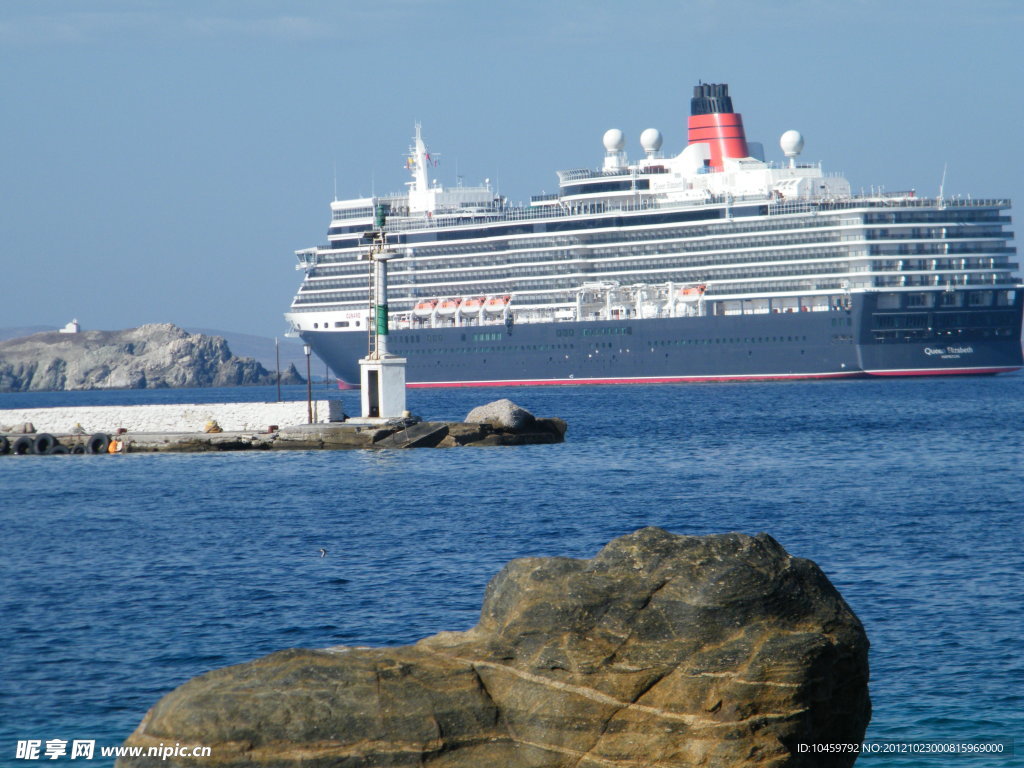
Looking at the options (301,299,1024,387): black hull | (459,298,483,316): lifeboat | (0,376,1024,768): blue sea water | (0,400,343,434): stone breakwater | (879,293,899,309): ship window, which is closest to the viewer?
(0,376,1024,768): blue sea water

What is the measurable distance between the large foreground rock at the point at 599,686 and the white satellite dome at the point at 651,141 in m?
83.9

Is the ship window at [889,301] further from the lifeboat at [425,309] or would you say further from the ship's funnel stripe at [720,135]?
the lifeboat at [425,309]

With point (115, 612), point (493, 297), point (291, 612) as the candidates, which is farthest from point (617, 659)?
point (493, 297)

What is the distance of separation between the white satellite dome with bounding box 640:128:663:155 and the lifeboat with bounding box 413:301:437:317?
17226mm

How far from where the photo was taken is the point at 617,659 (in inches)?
318

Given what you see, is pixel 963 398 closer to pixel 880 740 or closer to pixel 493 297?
pixel 493 297

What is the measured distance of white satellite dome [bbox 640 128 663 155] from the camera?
90250mm

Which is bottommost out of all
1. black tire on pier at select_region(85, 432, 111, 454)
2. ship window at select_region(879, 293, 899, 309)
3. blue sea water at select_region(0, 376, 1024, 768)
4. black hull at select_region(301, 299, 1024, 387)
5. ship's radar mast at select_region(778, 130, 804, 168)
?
blue sea water at select_region(0, 376, 1024, 768)

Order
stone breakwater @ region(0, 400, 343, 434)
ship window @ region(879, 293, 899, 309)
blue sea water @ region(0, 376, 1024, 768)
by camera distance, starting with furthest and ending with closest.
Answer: ship window @ region(879, 293, 899, 309) → stone breakwater @ region(0, 400, 343, 434) → blue sea water @ region(0, 376, 1024, 768)

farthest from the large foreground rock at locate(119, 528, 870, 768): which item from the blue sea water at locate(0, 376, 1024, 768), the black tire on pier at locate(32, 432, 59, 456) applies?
the black tire on pier at locate(32, 432, 59, 456)

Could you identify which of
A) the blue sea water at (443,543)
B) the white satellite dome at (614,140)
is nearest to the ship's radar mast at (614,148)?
the white satellite dome at (614,140)

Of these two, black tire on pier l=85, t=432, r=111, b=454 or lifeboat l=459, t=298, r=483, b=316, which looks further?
lifeboat l=459, t=298, r=483, b=316

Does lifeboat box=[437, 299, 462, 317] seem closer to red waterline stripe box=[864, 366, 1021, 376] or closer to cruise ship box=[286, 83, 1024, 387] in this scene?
cruise ship box=[286, 83, 1024, 387]

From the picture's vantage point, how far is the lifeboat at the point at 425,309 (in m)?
90.8
